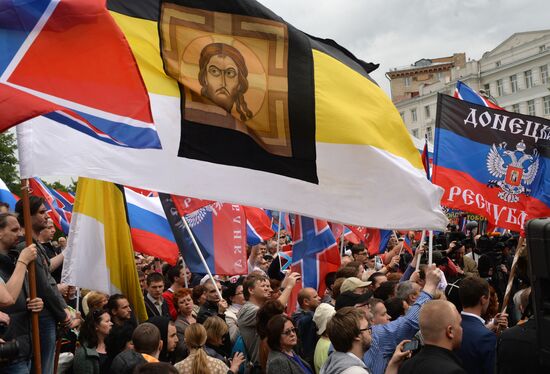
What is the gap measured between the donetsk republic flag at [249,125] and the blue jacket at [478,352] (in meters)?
1.19

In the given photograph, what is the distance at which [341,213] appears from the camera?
6.49 metres

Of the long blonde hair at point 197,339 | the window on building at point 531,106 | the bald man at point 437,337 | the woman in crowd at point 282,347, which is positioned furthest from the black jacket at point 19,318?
the window on building at point 531,106

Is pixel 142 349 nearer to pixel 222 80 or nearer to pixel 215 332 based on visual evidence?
pixel 215 332

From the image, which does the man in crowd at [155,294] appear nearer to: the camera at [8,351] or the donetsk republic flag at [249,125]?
the donetsk republic flag at [249,125]

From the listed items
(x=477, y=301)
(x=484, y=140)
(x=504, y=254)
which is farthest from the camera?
(x=504, y=254)

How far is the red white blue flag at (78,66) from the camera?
5289 millimetres

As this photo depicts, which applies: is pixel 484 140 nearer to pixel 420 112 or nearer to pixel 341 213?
pixel 341 213

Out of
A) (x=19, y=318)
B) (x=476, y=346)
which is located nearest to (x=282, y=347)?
(x=476, y=346)

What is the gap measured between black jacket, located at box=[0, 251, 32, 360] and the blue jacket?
3.11 meters

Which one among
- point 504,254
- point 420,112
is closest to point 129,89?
point 504,254

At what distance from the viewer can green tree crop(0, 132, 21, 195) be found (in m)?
53.8

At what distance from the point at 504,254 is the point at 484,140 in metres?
4.57

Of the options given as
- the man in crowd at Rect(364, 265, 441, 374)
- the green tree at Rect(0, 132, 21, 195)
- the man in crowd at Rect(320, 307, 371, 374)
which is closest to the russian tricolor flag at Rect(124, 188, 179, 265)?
the man in crowd at Rect(364, 265, 441, 374)

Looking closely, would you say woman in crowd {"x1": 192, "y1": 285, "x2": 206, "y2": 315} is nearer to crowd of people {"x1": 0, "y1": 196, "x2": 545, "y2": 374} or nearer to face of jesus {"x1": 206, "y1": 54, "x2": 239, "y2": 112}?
crowd of people {"x1": 0, "y1": 196, "x2": 545, "y2": 374}
